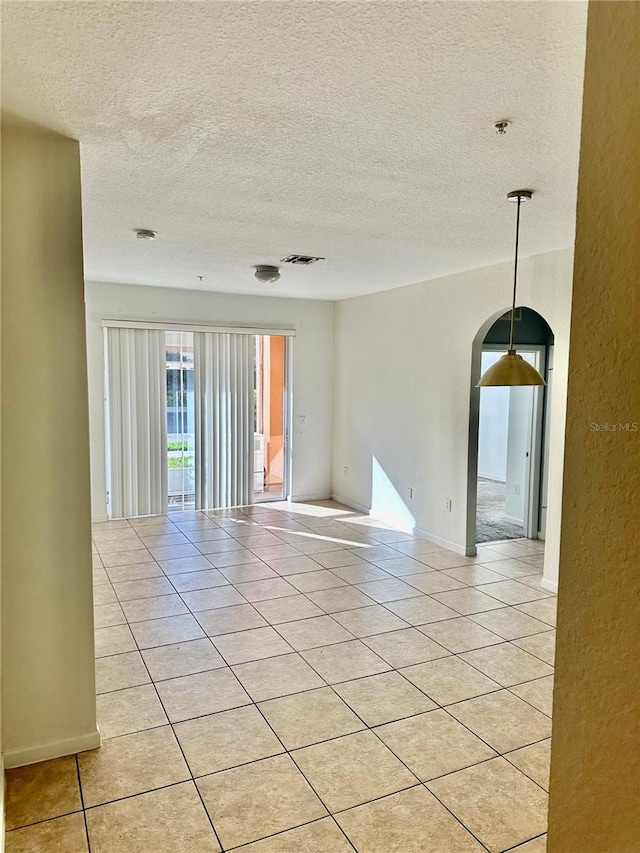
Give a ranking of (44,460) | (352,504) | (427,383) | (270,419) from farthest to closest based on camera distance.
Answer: (270,419) → (352,504) → (427,383) → (44,460)

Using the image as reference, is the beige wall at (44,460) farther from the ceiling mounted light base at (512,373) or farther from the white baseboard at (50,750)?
the ceiling mounted light base at (512,373)

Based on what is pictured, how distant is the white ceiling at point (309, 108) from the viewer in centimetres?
157

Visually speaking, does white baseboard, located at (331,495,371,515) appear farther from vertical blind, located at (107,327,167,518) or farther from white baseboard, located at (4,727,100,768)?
white baseboard, located at (4,727,100,768)

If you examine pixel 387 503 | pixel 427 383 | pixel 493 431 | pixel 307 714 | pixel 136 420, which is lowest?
pixel 307 714

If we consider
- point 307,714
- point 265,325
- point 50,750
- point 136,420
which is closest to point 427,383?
point 265,325

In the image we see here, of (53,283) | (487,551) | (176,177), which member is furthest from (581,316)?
(487,551)

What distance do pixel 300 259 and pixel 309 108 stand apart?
2.73m

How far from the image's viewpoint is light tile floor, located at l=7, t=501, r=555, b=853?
211 centimetres

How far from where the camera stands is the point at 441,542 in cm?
565

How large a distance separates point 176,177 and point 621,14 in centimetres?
241

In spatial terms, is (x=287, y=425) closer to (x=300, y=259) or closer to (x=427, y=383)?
(x=427, y=383)

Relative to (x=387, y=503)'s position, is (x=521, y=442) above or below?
above

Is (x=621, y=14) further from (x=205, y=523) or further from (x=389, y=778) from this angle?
(x=205, y=523)

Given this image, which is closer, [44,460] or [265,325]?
[44,460]
